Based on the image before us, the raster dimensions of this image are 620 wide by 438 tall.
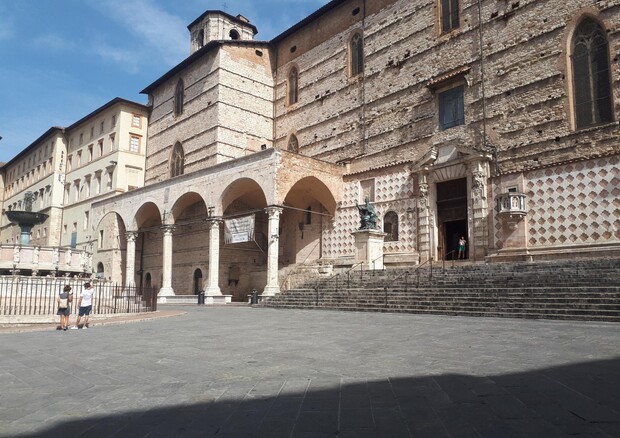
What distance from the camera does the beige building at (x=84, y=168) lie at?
121 feet

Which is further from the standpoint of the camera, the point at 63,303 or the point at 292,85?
the point at 292,85

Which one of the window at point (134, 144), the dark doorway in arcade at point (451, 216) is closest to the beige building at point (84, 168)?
the window at point (134, 144)

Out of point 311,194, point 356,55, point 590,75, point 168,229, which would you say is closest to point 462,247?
point 590,75

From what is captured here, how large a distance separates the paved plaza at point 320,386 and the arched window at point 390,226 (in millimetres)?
14467

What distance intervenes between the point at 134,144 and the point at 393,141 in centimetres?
2190

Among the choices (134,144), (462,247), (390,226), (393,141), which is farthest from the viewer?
(134,144)

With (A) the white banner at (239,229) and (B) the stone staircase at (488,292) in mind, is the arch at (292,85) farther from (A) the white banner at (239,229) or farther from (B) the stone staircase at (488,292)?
(B) the stone staircase at (488,292)

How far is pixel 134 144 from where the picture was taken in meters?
37.4

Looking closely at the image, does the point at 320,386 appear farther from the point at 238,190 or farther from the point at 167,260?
the point at 167,260

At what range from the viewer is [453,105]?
21.8 m

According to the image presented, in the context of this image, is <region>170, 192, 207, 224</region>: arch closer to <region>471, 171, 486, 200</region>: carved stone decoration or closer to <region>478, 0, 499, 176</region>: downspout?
<region>471, 171, 486, 200</region>: carved stone decoration

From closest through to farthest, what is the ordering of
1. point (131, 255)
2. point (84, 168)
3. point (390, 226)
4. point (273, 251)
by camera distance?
point (273, 251)
point (390, 226)
point (131, 255)
point (84, 168)

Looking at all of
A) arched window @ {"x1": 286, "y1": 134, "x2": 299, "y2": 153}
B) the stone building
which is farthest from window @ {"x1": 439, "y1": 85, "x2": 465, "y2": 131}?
arched window @ {"x1": 286, "y1": 134, "x2": 299, "y2": 153}

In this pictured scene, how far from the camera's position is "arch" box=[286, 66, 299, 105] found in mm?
30812
